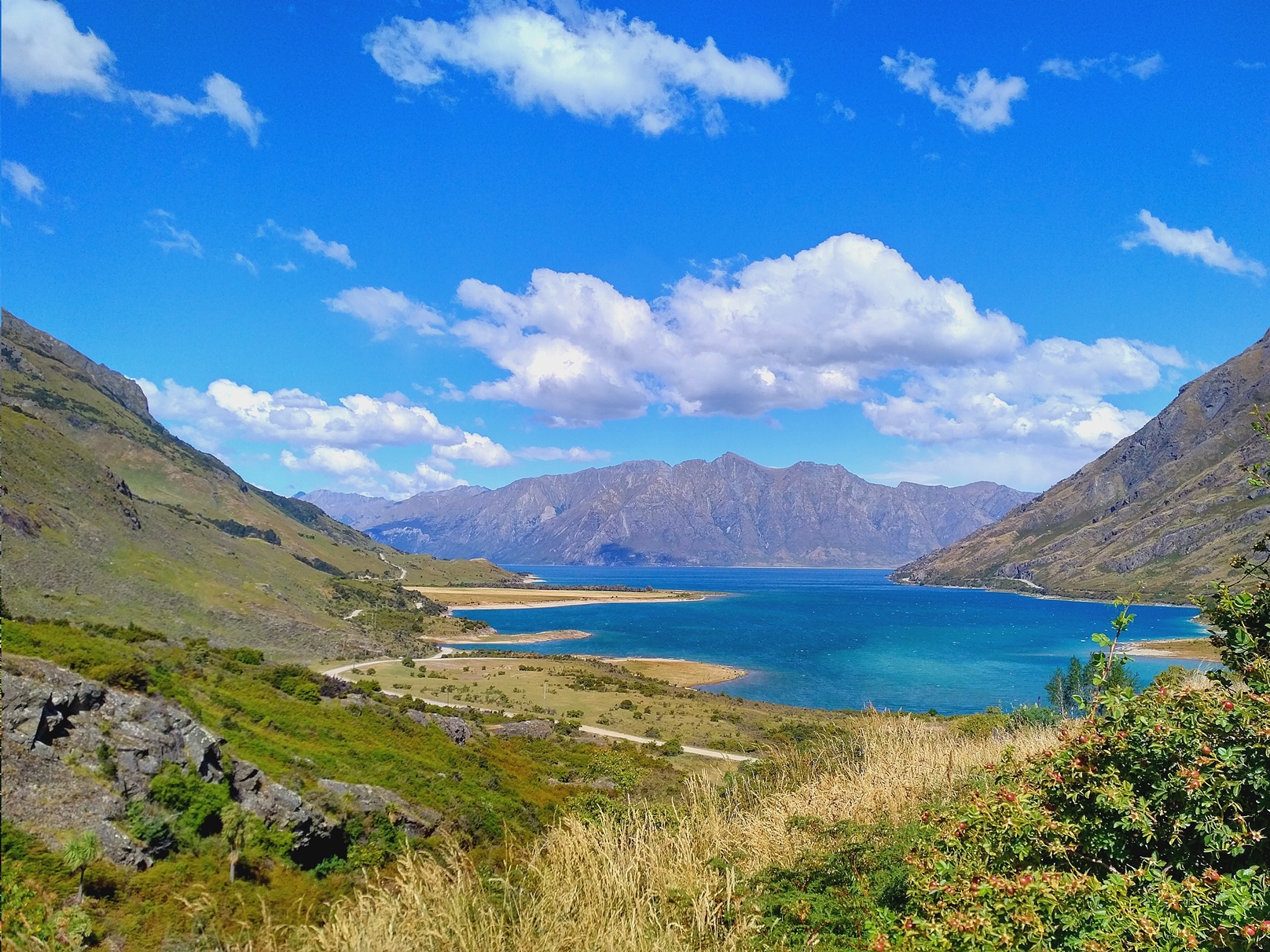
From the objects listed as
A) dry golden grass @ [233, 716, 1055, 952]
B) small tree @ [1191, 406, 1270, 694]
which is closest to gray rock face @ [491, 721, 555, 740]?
dry golden grass @ [233, 716, 1055, 952]

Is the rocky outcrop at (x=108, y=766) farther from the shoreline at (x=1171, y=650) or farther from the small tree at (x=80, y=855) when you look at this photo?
the shoreline at (x=1171, y=650)

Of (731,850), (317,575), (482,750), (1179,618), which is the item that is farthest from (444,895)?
(1179,618)

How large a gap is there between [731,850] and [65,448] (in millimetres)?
108383

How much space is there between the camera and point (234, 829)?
52.7 feet

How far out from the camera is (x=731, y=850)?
855cm

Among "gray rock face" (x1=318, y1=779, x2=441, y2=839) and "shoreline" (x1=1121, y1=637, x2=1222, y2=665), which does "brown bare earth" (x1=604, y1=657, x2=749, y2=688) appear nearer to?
"shoreline" (x1=1121, y1=637, x2=1222, y2=665)

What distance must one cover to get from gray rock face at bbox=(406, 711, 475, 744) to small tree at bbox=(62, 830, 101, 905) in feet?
80.2

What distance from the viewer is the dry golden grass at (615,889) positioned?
18.1 ft

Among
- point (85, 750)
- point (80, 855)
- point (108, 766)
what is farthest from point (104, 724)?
point (80, 855)

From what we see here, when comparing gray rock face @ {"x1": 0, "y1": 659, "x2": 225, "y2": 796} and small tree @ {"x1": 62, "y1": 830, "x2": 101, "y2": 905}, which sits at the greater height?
gray rock face @ {"x1": 0, "y1": 659, "x2": 225, "y2": 796}

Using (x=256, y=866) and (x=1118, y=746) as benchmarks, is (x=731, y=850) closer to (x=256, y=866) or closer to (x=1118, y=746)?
(x=1118, y=746)

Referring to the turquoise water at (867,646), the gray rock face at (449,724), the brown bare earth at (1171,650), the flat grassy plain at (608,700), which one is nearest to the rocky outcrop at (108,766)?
the gray rock face at (449,724)

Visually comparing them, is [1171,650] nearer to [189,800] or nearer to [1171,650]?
[1171,650]

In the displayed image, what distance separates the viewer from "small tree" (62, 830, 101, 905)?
38.1ft
